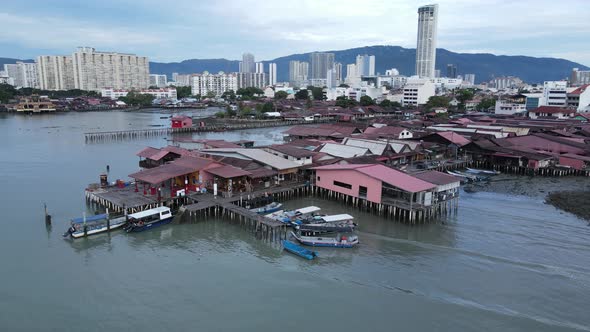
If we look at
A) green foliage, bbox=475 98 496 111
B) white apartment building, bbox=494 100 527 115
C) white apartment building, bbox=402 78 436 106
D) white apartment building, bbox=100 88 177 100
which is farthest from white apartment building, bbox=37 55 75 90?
white apartment building, bbox=494 100 527 115

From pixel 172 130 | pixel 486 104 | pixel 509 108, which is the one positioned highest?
pixel 486 104

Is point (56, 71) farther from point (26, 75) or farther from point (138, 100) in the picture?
point (138, 100)

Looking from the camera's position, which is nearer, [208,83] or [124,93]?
[124,93]

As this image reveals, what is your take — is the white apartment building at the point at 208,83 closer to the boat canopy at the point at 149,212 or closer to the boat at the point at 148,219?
the boat canopy at the point at 149,212

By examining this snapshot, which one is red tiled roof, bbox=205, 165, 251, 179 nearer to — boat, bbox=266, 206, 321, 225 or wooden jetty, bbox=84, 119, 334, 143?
boat, bbox=266, 206, 321, 225

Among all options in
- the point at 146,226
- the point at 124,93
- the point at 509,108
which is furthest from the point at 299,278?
the point at 124,93

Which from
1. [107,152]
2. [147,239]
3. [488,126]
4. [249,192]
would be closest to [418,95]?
[488,126]
